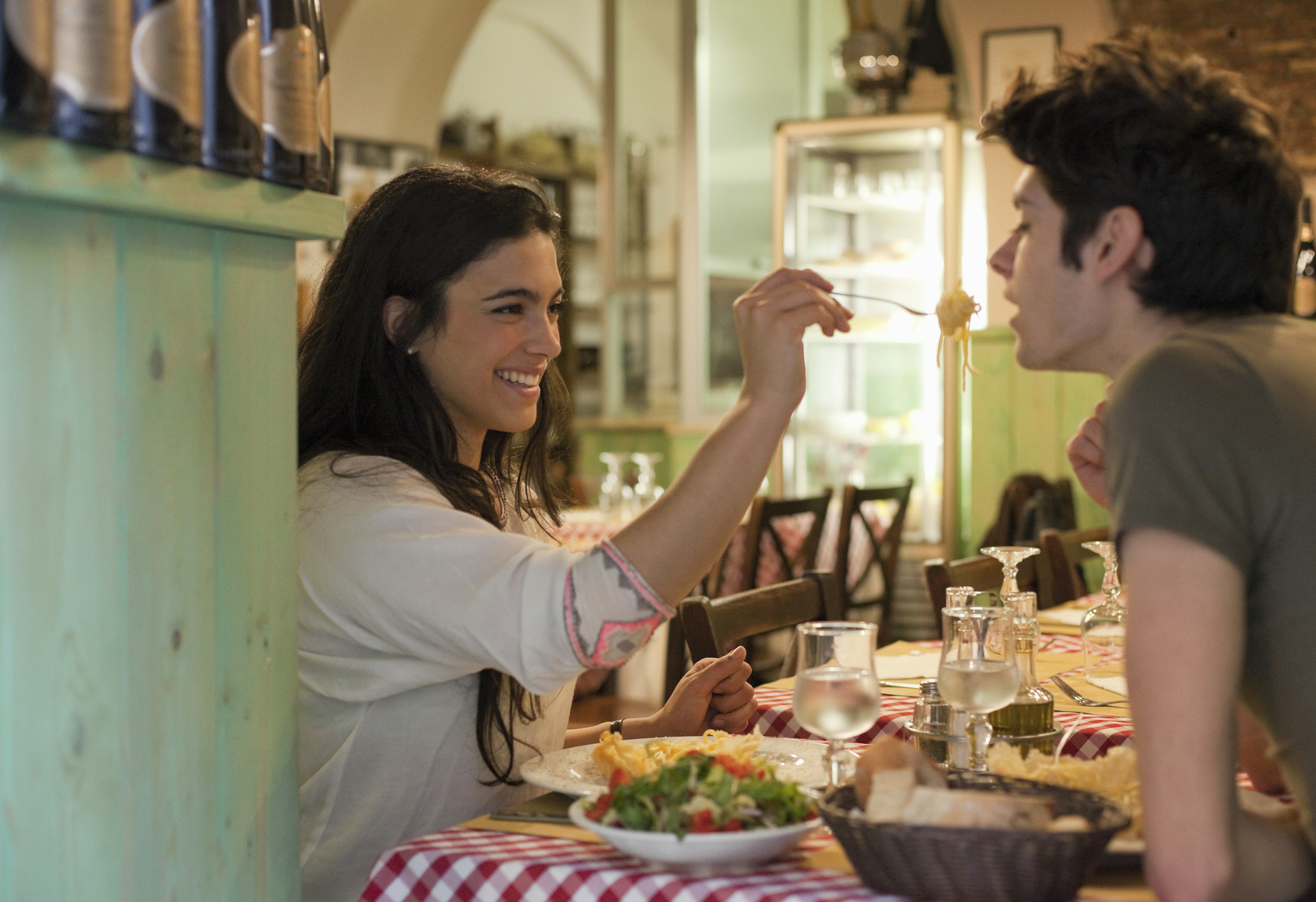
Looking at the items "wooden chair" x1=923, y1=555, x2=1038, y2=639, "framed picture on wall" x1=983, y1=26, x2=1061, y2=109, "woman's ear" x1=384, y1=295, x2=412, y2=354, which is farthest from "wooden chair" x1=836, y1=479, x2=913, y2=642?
"woman's ear" x1=384, y1=295, x2=412, y2=354

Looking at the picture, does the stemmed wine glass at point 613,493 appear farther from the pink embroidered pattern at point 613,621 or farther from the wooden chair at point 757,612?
the pink embroidered pattern at point 613,621

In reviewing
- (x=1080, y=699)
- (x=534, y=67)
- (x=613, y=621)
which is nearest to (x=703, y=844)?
(x=613, y=621)

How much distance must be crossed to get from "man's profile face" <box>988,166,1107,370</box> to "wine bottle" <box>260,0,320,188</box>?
69cm

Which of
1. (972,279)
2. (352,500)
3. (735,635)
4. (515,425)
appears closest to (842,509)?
(972,279)

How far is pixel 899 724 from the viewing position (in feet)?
5.88

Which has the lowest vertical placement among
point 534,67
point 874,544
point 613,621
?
point 874,544

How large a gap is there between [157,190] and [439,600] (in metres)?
0.47

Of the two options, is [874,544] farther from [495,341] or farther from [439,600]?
[439,600]

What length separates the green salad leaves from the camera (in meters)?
1.14

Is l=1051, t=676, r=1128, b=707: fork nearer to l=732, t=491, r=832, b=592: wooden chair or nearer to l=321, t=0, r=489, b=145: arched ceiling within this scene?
l=732, t=491, r=832, b=592: wooden chair

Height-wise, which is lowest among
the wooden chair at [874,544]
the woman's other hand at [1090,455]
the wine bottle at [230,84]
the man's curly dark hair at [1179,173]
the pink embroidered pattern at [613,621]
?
the wooden chair at [874,544]

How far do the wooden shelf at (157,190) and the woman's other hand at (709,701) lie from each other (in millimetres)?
719

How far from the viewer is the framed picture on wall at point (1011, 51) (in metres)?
5.91

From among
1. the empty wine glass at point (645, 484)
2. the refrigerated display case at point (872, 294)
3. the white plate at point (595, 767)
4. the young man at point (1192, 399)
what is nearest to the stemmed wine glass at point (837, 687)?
the white plate at point (595, 767)
